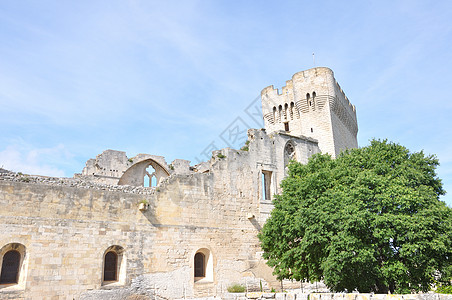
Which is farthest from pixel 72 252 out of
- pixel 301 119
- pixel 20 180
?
pixel 301 119

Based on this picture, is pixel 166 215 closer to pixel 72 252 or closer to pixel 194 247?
pixel 194 247

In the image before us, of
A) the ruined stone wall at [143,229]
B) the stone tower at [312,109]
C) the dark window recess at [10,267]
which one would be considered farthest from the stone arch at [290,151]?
the dark window recess at [10,267]

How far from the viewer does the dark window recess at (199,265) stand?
693 inches

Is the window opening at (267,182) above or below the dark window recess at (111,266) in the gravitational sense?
above

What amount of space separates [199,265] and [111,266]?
14.2ft

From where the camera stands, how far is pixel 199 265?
17.8 meters

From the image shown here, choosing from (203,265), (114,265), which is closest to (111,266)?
(114,265)

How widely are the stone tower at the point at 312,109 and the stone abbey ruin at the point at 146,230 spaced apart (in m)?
2.81

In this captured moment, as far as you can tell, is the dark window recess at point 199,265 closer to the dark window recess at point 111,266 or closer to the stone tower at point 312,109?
the dark window recess at point 111,266

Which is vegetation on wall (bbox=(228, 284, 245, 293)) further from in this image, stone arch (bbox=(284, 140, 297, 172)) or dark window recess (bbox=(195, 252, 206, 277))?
stone arch (bbox=(284, 140, 297, 172))

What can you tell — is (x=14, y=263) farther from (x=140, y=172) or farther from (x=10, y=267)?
(x=140, y=172)

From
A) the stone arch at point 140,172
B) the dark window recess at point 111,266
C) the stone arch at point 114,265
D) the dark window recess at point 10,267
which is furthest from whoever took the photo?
the stone arch at point 140,172

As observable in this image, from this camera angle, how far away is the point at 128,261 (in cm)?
1534

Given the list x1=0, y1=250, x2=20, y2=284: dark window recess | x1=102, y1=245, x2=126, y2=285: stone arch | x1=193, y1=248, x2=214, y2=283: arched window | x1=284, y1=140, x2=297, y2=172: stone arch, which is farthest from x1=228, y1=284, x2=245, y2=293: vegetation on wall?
x1=0, y1=250, x2=20, y2=284: dark window recess
